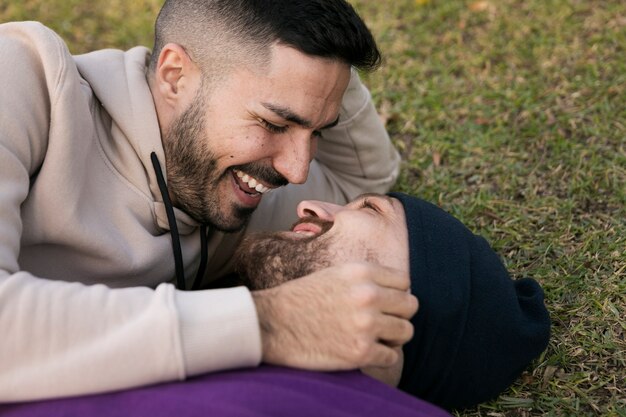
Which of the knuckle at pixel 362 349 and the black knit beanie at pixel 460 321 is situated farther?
the black knit beanie at pixel 460 321

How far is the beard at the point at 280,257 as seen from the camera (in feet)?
9.74

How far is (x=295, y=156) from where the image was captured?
3.31 m

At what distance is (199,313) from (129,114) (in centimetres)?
121

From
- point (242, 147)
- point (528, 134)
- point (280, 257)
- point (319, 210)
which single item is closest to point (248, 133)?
point (242, 147)

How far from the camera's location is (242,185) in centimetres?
347

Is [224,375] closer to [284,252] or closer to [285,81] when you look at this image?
[284,252]

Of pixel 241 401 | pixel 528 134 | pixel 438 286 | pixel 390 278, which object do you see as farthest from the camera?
pixel 528 134

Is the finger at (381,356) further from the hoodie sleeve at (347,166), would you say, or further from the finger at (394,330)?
the hoodie sleeve at (347,166)

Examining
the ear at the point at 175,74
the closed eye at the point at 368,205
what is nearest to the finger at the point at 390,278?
the closed eye at the point at 368,205

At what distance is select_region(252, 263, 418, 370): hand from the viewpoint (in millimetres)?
2518

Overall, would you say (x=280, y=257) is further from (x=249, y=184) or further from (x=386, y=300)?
(x=386, y=300)

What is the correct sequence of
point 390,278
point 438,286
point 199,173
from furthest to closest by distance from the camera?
point 199,173, point 438,286, point 390,278

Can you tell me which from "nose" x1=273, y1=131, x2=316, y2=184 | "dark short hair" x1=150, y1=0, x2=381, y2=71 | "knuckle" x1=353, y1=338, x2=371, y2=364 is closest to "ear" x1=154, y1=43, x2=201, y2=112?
"dark short hair" x1=150, y1=0, x2=381, y2=71

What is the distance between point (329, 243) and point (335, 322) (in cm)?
53
